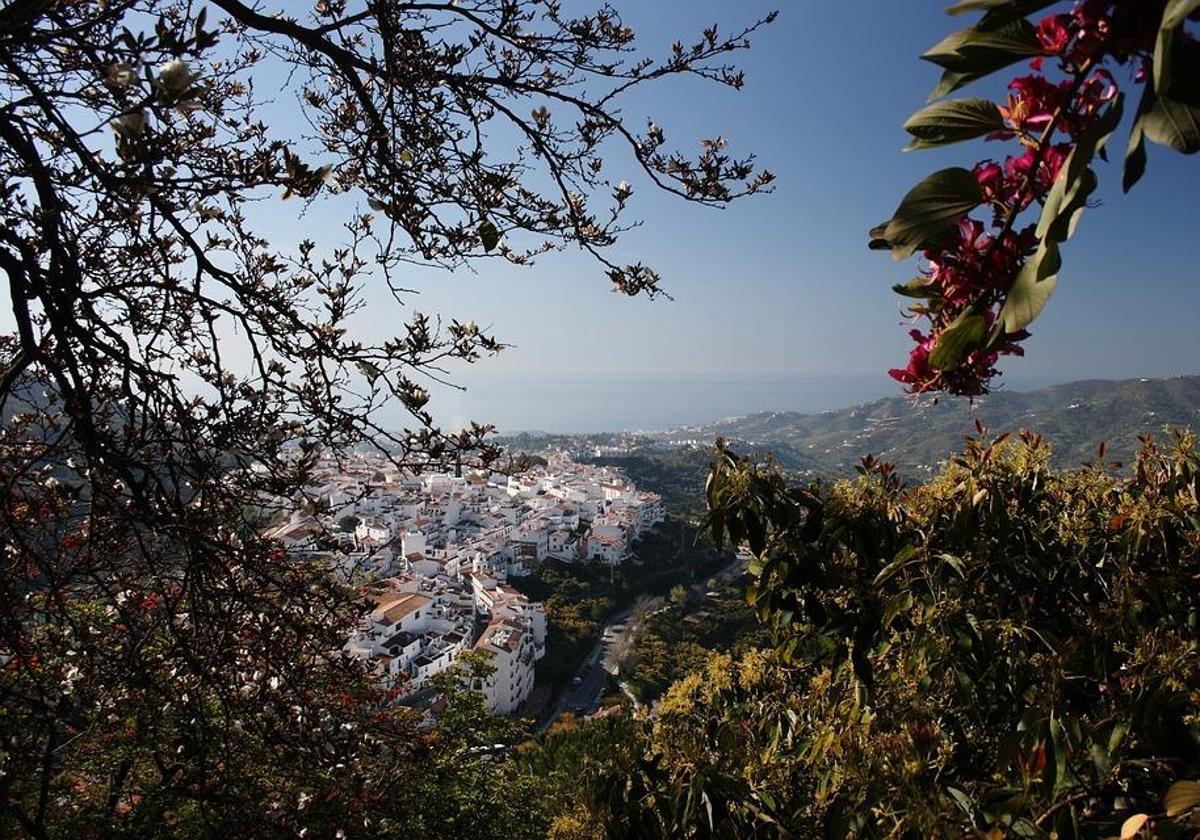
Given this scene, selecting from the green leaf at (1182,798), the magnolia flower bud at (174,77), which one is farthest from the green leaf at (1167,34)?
the magnolia flower bud at (174,77)

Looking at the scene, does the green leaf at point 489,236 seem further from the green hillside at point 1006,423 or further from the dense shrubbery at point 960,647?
the green hillside at point 1006,423

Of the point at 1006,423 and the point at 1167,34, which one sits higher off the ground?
the point at 1167,34

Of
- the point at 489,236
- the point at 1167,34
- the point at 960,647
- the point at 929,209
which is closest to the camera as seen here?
the point at 1167,34

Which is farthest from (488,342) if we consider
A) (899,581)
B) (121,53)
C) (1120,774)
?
(1120,774)

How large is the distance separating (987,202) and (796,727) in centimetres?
189

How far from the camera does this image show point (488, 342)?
7.00 ft

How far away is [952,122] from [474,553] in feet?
118

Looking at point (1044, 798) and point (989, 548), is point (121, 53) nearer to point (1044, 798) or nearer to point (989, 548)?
point (1044, 798)

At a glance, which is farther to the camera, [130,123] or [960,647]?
[960,647]

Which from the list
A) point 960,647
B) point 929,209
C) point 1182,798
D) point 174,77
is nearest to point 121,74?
point 174,77

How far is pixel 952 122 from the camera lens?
0.59 metres

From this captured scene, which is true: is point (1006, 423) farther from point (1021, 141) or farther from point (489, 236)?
point (1021, 141)

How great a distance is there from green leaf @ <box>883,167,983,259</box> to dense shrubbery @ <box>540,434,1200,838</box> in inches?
35.2

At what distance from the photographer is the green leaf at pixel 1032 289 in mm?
481
